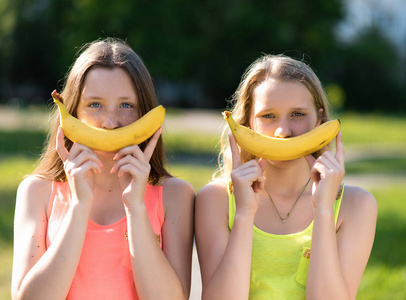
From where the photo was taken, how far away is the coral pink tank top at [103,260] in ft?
9.62

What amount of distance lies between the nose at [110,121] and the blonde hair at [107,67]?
0.18m

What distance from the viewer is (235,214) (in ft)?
9.65

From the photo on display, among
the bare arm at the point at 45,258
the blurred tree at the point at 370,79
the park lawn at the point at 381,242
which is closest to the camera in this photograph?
the bare arm at the point at 45,258

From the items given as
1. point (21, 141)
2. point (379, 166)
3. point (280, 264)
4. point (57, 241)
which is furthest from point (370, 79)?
point (57, 241)

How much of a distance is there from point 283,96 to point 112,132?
0.95 meters

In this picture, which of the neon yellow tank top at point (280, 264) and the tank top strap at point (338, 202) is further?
the tank top strap at point (338, 202)

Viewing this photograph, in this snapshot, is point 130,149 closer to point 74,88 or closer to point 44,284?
point 74,88

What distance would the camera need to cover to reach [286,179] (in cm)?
327

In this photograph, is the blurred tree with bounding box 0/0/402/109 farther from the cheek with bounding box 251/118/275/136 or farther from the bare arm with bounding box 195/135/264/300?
the bare arm with bounding box 195/135/264/300

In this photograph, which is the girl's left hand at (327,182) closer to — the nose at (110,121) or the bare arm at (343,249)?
the bare arm at (343,249)

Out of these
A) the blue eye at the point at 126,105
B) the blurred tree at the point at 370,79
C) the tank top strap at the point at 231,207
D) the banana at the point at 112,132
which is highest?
the blue eye at the point at 126,105

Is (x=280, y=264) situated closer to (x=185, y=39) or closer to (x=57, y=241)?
(x=57, y=241)

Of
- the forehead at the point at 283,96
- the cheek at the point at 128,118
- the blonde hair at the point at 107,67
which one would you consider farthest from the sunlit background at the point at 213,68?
the forehead at the point at 283,96

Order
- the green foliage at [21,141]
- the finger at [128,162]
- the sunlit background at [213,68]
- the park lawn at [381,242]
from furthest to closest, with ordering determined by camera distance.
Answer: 1. the green foliage at [21,141]
2. the sunlit background at [213,68]
3. the park lawn at [381,242]
4. the finger at [128,162]
